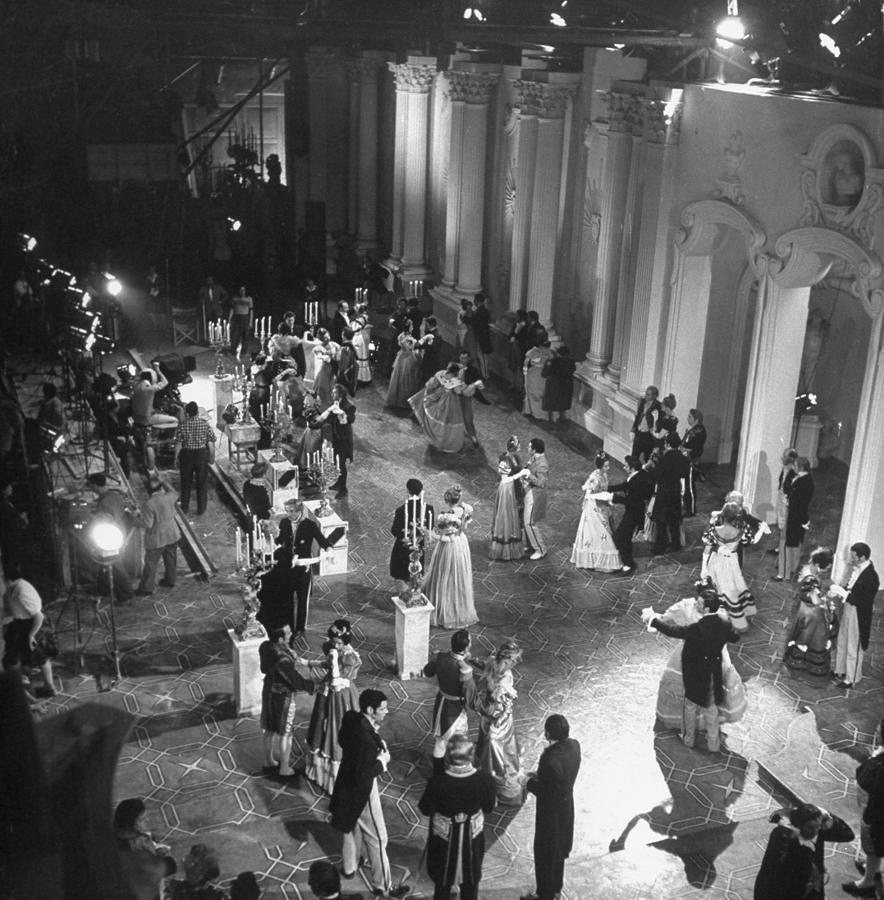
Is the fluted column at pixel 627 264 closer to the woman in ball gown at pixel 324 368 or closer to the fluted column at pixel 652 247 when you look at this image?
the fluted column at pixel 652 247

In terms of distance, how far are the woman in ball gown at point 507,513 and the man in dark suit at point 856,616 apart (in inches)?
146

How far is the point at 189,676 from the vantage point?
10.5m

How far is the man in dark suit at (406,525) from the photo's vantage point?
11.3 m

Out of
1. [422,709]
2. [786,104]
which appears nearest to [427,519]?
[422,709]

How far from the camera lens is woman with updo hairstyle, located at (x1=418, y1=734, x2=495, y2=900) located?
680cm

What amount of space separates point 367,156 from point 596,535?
1531 cm

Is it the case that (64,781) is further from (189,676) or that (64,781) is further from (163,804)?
(189,676)

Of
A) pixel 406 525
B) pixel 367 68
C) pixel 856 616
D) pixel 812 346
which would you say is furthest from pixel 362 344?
pixel 856 616

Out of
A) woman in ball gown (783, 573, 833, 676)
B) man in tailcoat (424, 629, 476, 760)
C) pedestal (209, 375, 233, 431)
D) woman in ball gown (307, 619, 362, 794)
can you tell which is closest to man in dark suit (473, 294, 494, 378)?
pedestal (209, 375, 233, 431)

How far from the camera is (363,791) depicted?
733cm

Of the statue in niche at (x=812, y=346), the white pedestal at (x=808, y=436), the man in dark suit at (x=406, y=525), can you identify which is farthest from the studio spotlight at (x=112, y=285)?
the white pedestal at (x=808, y=436)

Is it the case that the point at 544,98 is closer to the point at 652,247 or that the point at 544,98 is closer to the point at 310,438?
the point at 652,247

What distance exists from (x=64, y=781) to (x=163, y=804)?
7.28 metres

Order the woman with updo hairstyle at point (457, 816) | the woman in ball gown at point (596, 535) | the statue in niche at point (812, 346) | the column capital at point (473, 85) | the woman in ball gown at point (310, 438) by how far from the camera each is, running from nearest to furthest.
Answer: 1. the woman with updo hairstyle at point (457, 816)
2. the woman in ball gown at point (596, 535)
3. the woman in ball gown at point (310, 438)
4. the statue in niche at point (812, 346)
5. the column capital at point (473, 85)
